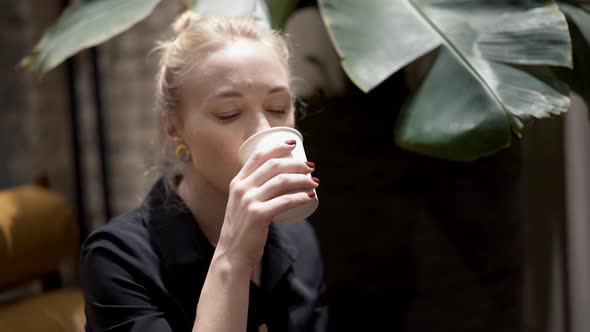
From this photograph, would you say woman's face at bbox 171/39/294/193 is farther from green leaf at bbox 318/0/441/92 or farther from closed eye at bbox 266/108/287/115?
green leaf at bbox 318/0/441/92

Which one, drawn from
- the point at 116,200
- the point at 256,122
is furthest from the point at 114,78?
the point at 256,122

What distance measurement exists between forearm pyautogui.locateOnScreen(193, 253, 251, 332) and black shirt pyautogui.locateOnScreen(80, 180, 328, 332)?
0.36ft

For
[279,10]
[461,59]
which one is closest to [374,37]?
[461,59]

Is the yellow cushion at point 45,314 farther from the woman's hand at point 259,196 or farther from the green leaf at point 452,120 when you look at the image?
the green leaf at point 452,120

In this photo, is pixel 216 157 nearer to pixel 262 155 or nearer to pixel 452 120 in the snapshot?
pixel 262 155

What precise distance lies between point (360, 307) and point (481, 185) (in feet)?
1.57

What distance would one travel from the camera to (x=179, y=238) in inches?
33.0

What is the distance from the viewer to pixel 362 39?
836 millimetres

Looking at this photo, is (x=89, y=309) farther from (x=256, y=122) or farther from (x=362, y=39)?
(x=362, y=39)

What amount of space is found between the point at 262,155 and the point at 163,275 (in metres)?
0.28

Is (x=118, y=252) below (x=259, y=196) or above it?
below

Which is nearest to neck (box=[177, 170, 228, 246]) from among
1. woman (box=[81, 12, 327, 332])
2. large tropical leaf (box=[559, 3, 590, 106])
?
woman (box=[81, 12, 327, 332])

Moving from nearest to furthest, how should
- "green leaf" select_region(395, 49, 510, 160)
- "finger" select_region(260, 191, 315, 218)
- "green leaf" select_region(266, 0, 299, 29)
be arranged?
"finger" select_region(260, 191, 315, 218) < "green leaf" select_region(395, 49, 510, 160) < "green leaf" select_region(266, 0, 299, 29)

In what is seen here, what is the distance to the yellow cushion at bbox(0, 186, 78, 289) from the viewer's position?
37.6 inches
